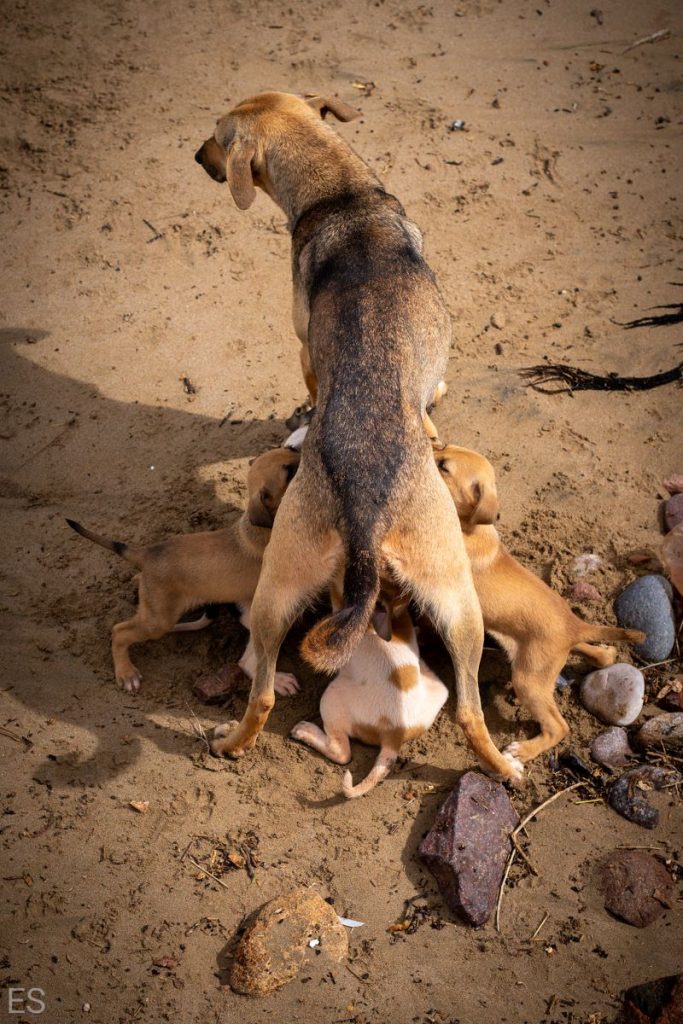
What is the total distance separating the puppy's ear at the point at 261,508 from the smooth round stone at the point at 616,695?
201cm

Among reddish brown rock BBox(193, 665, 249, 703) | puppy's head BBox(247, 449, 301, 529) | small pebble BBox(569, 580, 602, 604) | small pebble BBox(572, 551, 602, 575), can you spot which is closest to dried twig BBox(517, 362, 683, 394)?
small pebble BBox(572, 551, 602, 575)

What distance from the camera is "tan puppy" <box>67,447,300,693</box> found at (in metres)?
4.54

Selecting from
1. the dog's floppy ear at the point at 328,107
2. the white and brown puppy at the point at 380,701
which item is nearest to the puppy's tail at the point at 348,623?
the white and brown puppy at the point at 380,701

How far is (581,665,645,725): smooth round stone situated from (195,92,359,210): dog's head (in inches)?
136

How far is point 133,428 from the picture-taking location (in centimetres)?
614

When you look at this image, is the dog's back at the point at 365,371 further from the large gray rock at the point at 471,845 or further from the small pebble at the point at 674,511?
the small pebble at the point at 674,511

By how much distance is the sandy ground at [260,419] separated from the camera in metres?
3.84

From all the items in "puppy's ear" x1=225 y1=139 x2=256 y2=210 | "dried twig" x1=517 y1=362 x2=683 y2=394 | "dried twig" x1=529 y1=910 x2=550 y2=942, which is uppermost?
"puppy's ear" x1=225 y1=139 x2=256 y2=210

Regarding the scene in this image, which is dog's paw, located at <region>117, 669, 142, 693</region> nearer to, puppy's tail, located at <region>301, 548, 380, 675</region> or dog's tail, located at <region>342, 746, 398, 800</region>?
dog's tail, located at <region>342, 746, 398, 800</region>

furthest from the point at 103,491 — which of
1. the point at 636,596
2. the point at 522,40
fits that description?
the point at 522,40

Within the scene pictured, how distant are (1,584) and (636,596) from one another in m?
3.80

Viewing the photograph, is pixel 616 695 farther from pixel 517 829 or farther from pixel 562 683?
pixel 517 829

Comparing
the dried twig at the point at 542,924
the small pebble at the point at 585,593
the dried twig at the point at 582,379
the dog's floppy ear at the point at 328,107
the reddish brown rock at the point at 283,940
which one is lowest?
the dried twig at the point at 542,924

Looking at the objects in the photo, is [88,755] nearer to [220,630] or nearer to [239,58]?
[220,630]
